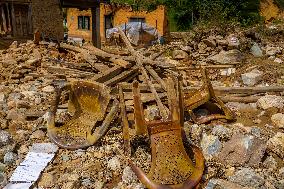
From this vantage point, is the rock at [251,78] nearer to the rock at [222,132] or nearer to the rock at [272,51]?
the rock at [272,51]

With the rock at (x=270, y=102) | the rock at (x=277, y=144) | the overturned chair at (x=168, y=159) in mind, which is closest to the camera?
the overturned chair at (x=168, y=159)

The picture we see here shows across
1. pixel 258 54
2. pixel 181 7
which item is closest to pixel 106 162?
pixel 258 54

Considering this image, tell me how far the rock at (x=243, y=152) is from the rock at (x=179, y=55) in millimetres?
6017

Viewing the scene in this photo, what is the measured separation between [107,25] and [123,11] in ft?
5.00

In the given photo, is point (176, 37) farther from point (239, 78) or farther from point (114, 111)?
point (114, 111)

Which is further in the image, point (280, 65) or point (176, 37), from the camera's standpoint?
point (176, 37)

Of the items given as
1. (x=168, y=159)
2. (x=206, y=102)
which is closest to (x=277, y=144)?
(x=206, y=102)

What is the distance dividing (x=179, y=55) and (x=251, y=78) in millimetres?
3265

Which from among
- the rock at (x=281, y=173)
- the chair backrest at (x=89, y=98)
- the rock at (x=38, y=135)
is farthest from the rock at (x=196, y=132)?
the rock at (x=38, y=135)

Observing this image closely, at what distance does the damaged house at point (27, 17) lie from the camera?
12516mm

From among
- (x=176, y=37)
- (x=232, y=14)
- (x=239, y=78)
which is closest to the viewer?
(x=239, y=78)

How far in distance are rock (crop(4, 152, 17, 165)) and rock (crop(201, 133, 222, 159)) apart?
2.64 metres

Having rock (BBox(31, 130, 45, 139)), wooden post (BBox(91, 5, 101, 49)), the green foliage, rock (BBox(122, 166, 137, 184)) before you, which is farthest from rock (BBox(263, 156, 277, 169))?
the green foliage

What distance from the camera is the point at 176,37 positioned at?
725 inches
